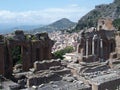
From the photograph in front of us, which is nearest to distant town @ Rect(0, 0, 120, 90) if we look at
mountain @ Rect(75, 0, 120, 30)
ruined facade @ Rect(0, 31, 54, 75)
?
ruined facade @ Rect(0, 31, 54, 75)

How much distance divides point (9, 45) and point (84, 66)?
22.7 ft

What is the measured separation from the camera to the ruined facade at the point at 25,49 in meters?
30.1

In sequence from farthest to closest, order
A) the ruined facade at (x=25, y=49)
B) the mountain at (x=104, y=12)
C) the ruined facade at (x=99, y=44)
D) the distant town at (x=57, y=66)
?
the mountain at (x=104, y=12), the ruined facade at (x=99, y=44), the ruined facade at (x=25, y=49), the distant town at (x=57, y=66)

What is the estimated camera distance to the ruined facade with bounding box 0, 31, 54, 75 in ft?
98.8

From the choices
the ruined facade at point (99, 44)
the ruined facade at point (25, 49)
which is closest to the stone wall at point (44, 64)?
the ruined facade at point (25, 49)

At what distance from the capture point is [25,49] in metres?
32.8

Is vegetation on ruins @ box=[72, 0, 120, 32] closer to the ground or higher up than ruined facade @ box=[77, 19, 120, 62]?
higher up

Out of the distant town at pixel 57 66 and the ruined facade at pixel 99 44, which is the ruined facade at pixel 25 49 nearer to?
the distant town at pixel 57 66

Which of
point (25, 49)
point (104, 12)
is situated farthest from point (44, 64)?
point (104, 12)

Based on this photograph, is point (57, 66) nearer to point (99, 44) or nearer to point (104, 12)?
point (99, 44)

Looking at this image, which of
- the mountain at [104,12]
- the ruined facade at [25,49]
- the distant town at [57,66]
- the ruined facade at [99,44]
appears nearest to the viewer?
the distant town at [57,66]

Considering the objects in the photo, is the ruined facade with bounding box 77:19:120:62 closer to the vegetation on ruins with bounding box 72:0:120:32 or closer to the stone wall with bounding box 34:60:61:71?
the stone wall with bounding box 34:60:61:71

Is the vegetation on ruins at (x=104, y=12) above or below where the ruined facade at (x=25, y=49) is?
above

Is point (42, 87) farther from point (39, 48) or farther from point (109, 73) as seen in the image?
point (39, 48)
